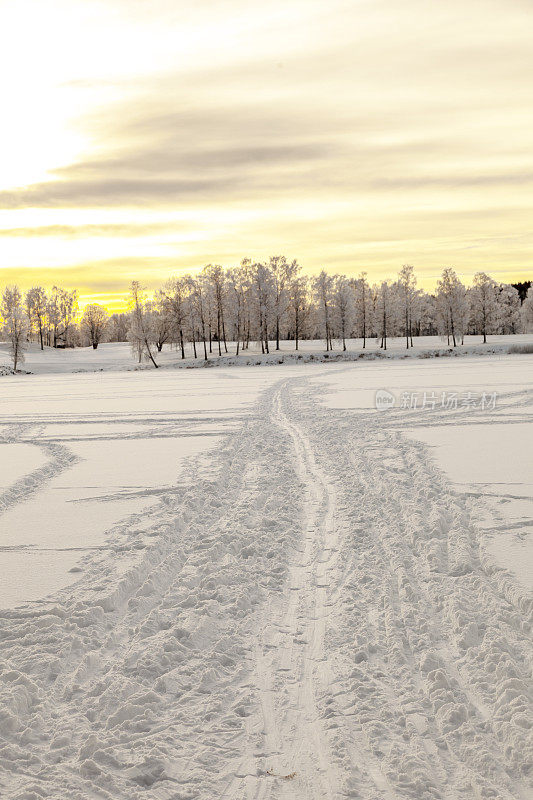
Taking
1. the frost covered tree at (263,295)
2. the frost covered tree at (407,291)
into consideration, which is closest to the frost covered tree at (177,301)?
the frost covered tree at (263,295)

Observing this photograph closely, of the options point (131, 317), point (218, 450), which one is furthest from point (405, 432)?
point (131, 317)

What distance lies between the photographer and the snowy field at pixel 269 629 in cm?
343

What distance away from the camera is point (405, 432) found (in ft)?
46.7

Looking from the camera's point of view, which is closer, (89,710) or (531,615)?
(89,710)

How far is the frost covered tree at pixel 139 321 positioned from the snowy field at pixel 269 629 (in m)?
47.0

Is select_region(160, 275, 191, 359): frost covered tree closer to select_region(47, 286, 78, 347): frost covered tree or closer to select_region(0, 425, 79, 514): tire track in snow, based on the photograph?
select_region(47, 286, 78, 347): frost covered tree

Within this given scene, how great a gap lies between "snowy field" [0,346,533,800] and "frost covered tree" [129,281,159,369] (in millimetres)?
47024

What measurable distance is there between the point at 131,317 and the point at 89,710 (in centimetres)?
5653

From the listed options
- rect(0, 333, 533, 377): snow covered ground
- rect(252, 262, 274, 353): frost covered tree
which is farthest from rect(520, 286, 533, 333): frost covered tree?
rect(252, 262, 274, 353): frost covered tree

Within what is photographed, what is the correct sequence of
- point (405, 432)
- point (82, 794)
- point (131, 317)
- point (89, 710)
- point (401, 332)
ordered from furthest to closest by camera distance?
point (401, 332) < point (131, 317) < point (405, 432) < point (89, 710) < point (82, 794)

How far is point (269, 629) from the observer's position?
16.1 ft

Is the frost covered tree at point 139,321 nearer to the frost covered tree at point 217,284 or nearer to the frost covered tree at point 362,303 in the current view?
the frost covered tree at point 217,284

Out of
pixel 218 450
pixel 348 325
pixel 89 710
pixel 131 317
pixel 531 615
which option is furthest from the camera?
pixel 348 325

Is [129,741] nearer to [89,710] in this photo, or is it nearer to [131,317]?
[89,710]
